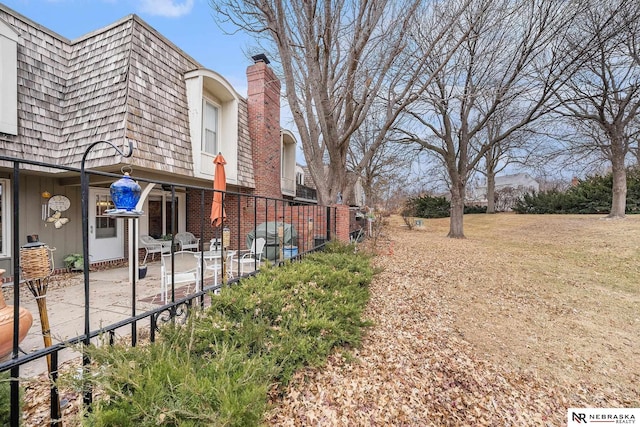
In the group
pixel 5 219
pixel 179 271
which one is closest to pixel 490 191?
pixel 179 271

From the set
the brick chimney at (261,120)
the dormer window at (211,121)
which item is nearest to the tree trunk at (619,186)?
the brick chimney at (261,120)

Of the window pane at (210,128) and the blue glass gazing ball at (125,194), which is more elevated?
the window pane at (210,128)

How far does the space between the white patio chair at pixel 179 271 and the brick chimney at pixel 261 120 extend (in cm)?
314

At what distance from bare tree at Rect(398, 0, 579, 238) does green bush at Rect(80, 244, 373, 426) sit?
221 inches

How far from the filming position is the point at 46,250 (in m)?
1.96

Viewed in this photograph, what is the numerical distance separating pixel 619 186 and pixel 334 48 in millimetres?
15913

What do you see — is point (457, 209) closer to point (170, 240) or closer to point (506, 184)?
point (170, 240)

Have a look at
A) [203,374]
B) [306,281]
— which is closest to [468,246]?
[306,281]

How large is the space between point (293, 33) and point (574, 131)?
16.1 m

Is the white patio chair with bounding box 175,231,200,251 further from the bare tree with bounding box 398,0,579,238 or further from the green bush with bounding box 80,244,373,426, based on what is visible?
the bare tree with bounding box 398,0,579,238

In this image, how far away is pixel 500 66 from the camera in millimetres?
10016

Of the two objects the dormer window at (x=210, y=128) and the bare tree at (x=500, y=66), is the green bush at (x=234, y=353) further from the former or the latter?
the bare tree at (x=500, y=66)

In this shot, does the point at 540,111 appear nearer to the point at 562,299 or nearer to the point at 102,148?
the point at 562,299

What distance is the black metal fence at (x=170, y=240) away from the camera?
1.32 metres
